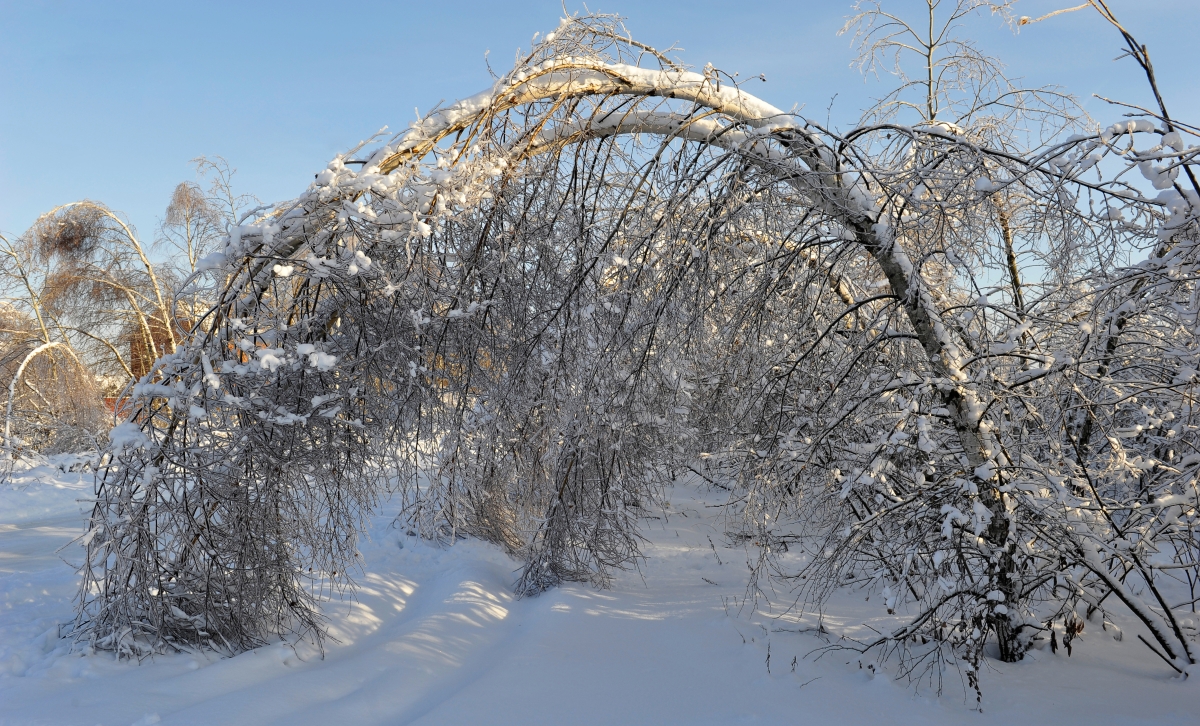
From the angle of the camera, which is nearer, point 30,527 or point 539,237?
point 539,237

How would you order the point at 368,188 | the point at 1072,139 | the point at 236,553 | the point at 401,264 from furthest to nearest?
the point at 236,553
the point at 401,264
the point at 368,188
the point at 1072,139

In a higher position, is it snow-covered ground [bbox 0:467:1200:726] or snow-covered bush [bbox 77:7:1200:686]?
snow-covered bush [bbox 77:7:1200:686]

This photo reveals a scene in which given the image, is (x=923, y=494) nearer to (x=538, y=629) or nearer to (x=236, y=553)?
(x=538, y=629)

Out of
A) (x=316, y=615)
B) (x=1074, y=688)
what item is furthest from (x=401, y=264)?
(x=1074, y=688)

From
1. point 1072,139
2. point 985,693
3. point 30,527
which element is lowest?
point 30,527

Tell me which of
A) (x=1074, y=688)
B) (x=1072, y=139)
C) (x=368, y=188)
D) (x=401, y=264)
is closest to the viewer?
(x=1072, y=139)

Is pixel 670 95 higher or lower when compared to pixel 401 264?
higher

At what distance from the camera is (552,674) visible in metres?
5.06

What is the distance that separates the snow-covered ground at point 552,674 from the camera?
4.14 m

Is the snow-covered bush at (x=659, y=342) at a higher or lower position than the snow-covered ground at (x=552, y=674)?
higher

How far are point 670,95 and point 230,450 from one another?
371cm

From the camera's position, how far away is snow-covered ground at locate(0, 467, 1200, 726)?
13.6 ft

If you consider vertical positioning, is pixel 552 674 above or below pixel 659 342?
below

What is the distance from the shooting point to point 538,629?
602 centimetres
